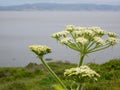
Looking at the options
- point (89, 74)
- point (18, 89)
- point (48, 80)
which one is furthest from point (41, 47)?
point (48, 80)

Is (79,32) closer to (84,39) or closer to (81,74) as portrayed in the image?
(84,39)

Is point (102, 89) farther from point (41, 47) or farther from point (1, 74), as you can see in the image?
point (1, 74)

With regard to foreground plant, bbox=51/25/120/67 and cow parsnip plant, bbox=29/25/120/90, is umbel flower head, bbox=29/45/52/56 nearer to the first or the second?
cow parsnip plant, bbox=29/25/120/90

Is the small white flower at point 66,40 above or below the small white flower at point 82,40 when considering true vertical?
below

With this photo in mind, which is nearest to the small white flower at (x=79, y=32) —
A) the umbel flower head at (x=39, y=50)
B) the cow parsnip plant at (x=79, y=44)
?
the cow parsnip plant at (x=79, y=44)

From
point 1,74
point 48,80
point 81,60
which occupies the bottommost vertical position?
point 1,74

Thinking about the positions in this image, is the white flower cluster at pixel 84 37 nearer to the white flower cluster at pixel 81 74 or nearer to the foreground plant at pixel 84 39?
the foreground plant at pixel 84 39

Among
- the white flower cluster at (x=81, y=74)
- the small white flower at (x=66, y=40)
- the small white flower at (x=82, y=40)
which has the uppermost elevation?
the small white flower at (x=82, y=40)

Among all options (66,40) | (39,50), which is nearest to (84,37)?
(66,40)
